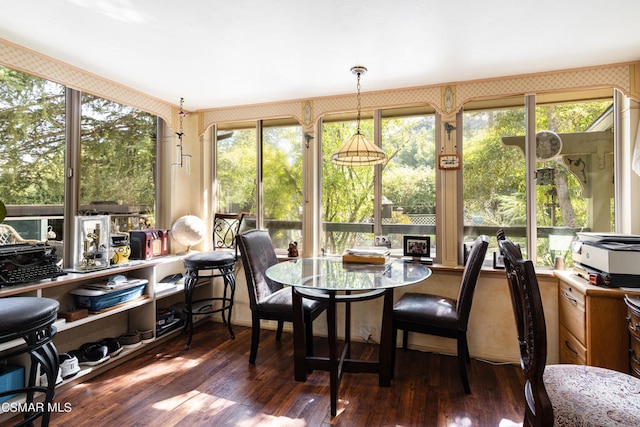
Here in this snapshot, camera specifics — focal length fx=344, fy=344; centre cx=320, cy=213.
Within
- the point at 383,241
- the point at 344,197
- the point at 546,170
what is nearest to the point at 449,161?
the point at 546,170

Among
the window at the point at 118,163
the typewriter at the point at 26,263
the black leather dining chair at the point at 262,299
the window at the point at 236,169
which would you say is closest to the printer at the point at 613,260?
the black leather dining chair at the point at 262,299

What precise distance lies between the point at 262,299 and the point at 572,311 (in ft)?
7.55

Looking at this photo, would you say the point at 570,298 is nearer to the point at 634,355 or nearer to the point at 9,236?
the point at 634,355

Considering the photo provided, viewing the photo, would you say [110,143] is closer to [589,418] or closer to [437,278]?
[437,278]

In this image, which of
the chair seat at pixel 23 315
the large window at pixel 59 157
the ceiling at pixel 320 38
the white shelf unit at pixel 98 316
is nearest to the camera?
the chair seat at pixel 23 315

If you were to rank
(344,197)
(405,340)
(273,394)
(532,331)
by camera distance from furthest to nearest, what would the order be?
1. (344,197)
2. (405,340)
3. (273,394)
4. (532,331)

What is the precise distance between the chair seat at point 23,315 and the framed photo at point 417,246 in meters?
2.65

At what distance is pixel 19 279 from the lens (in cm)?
218

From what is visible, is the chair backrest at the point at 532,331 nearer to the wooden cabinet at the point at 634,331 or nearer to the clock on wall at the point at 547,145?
the wooden cabinet at the point at 634,331

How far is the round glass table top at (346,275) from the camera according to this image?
7.17ft

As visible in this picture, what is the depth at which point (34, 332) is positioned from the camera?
5.82 ft

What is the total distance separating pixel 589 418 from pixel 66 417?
2728 mm

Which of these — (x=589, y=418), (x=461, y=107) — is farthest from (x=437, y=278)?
(x=589, y=418)

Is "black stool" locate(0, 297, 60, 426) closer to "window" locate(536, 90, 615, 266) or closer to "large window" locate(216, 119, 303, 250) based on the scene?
"large window" locate(216, 119, 303, 250)
